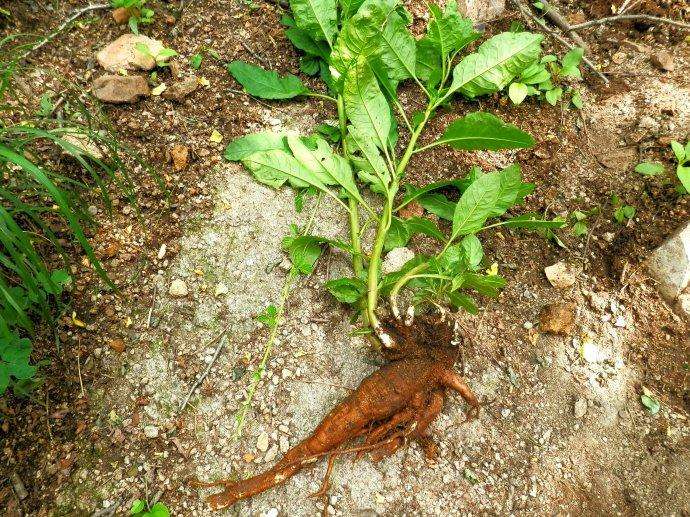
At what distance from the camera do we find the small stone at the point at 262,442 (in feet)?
5.83

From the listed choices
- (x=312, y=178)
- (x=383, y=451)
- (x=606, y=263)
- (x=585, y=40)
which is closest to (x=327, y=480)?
(x=383, y=451)

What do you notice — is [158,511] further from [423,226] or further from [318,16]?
[318,16]

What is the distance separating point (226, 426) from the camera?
1.78 meters

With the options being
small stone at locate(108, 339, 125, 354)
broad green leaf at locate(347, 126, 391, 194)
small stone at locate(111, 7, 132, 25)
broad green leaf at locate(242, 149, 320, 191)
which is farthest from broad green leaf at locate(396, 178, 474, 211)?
small stone at locate(111, 7, 132, 25)

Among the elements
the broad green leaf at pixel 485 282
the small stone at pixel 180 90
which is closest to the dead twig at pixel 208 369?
the broad green leaf at pixel 485 282

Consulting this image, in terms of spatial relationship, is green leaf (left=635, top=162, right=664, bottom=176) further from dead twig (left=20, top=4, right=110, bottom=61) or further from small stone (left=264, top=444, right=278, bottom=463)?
dead twig (left=20, top=4, right=110, bottom=61)

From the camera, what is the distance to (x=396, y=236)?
201cm

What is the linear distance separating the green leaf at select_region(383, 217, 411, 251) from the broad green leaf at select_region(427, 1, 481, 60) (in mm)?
807

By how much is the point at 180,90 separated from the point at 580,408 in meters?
2.27

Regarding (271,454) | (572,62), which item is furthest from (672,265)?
(271,454)

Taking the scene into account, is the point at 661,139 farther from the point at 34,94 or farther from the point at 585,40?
the point at 34,94

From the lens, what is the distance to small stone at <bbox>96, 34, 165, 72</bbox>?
2.15 meters

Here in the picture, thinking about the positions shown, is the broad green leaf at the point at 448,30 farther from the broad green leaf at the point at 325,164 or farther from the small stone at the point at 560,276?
the small stone at the point at 560,276

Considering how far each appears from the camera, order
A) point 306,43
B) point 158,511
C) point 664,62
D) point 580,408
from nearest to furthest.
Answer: point 158,511 < point 580,408 < point 306,43 < point 664,62
